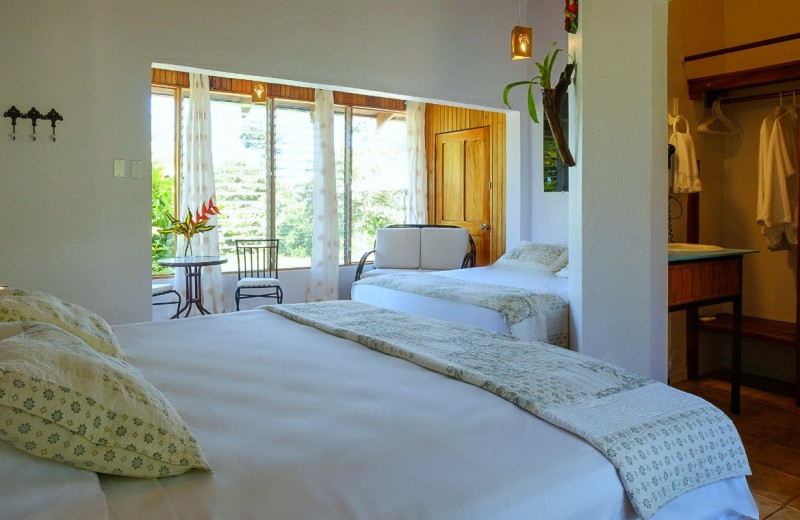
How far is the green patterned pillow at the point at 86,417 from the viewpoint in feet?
3.17

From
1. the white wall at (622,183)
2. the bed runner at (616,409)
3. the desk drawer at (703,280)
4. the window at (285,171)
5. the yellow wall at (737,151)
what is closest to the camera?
the bed runner at (616,409)

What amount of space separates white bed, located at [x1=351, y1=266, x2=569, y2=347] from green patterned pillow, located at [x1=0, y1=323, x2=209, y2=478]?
236 cm

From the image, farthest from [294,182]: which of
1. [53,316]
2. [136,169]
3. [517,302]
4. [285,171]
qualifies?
[53,316]

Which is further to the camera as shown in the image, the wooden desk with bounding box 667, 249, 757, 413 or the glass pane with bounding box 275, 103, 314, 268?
the glass pane with bounding box 275, 103, 314, 268

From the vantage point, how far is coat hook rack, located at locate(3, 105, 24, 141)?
3.33 meters

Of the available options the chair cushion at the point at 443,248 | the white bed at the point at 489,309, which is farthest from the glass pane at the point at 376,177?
the white bed at the point at 489,309

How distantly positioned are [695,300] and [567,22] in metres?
1.60

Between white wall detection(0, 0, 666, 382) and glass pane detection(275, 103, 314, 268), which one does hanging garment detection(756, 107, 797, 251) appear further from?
glass pane detection(275, 103, 314, 268)

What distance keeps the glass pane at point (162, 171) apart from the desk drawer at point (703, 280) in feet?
14.8

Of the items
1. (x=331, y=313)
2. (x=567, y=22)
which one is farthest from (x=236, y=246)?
(x=567, y=22)

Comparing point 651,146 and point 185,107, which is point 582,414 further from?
point 185,107

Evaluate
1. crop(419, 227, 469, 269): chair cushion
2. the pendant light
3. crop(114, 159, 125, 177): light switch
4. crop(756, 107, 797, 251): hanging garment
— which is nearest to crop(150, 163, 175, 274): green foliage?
crop(114, 159, 125, 177): light switch

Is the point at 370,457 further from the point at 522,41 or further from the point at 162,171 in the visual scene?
the point at 162,171

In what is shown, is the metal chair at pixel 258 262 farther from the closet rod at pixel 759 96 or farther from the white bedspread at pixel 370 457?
the white bedspread at pixel 370 457
